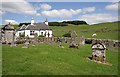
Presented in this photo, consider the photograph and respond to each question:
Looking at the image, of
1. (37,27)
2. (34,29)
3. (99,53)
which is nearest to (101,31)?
(37,27)

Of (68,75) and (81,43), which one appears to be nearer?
(68,75)

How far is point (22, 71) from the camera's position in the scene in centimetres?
1476

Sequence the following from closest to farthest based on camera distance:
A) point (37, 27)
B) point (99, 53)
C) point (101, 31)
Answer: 1. point (99, 53)
2. point (37, 27)
3. point (101, 31)

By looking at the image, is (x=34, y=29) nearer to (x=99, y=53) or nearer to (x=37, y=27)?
(x=37, y=27)

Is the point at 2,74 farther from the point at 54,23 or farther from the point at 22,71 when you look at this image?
the point at 54,23

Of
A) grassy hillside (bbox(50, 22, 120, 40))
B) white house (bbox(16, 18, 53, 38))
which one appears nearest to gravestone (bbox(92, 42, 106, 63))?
grassy hillside (bbox(50, 22, 120, 40))

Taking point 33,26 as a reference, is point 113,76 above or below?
below

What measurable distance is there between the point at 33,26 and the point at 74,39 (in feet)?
121

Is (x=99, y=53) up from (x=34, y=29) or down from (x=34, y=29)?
down

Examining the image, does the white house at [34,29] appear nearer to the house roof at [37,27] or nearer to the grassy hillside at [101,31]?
the house roof at [37,27]

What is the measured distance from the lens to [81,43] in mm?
45281

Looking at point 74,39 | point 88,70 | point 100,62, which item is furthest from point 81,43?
point 88,70

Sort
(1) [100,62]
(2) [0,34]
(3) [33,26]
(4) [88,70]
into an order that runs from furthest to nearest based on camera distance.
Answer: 1. (3) [33,26]
2. (2) [0,34]
3. (1) [100,62]
4. (4) [88,70]

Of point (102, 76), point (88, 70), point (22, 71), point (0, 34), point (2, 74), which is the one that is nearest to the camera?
point (2, 74)
